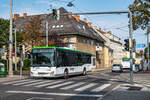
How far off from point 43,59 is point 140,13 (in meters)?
14.2

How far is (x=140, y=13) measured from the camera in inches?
1107

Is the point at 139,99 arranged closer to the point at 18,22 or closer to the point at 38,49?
the point at 38,49

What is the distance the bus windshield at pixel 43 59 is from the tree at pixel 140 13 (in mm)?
12314

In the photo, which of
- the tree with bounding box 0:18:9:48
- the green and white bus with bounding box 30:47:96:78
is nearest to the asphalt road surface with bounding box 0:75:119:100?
the green and white bus with bounding box 30:47:96:78

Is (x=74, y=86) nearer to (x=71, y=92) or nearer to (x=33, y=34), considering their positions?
(x=71, y=92)

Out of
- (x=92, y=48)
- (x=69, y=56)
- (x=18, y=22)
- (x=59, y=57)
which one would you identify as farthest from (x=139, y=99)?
(x=18, y=22)

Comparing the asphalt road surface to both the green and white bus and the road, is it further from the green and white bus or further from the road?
the green and white bus

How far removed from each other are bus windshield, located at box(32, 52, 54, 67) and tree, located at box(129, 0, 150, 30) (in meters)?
12.3

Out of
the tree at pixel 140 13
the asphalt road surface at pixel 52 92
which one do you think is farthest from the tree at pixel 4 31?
the asphalt road surface at pixel 52 92

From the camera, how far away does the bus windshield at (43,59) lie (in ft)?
64.2

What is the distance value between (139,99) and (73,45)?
37116 mm

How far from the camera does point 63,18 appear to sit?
51469 mm

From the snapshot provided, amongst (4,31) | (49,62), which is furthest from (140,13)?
(4,31)

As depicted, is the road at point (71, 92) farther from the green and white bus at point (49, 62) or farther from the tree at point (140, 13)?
the tree at point (140, 13)
